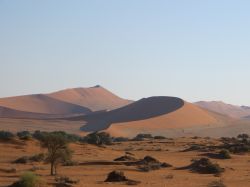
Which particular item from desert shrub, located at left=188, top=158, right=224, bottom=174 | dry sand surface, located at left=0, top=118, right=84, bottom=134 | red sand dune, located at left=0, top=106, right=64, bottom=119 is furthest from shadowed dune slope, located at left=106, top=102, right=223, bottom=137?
desert shrub, located at left=188, top=158, right=224, bottom=174

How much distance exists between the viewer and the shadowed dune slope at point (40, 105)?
172m

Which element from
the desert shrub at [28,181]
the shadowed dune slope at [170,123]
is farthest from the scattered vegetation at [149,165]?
the shadowed dune slope at [170,123]

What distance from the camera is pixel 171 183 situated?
22531 mm

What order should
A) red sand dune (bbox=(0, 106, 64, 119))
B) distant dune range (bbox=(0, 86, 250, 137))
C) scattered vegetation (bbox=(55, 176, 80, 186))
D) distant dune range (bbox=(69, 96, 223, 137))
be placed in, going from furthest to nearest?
1. red sand dune (bbox=(0, 106, 64, 119))
2. distant dune range (bbox=(69, 96, 223, 137))
3. distant dune range (bbox=(0, 86, 250, 137))
4. scattered vegetation (bbox=(55, 176, 80, 186))

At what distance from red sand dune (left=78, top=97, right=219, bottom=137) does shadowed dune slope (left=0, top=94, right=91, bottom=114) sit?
41.5 m

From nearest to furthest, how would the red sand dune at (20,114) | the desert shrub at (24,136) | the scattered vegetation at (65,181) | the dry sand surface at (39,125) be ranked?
the scattered vegetation at (65,181) → the desert shrub at (24,136) → the dry sand surface at (39,125) → the red sand dune at (20,114)

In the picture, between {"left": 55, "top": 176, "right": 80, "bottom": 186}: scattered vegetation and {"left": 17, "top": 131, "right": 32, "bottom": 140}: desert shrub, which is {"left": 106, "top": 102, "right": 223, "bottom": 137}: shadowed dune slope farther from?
{"left": 55, "top": 176, "right": 80, "bottom": 186}: scattered vegetation

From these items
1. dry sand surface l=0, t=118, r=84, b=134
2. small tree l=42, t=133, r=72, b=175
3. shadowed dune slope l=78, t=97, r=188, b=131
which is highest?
shadowed dune slope l=78, t=97, r=188, b=131

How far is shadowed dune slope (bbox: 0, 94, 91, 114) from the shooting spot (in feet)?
564

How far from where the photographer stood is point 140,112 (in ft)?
442

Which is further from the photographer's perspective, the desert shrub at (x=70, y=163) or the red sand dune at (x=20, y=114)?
the red sand dune at (x=20, y=114)

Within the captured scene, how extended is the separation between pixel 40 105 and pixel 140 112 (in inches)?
2223

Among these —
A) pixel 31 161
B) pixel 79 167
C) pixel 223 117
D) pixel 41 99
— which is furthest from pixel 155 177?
pixel 41 99

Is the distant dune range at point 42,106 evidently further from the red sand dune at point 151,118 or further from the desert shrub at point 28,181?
the desert shrub at point 28,181
